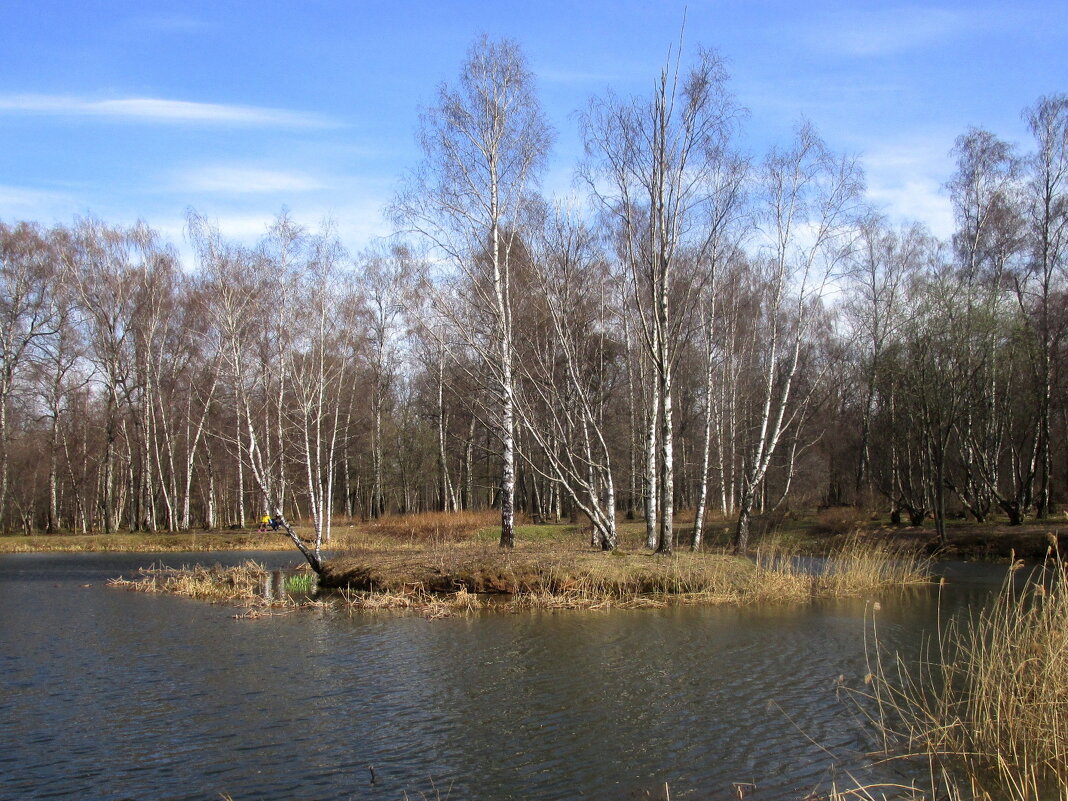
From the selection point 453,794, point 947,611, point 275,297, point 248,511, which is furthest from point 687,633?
point 248,511

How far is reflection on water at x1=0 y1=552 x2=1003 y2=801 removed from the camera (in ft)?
23.0

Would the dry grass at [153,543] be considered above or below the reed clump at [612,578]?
below

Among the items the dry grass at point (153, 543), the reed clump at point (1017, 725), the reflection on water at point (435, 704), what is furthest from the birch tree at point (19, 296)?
the reed clump at point (1017, 725)

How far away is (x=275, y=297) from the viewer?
2064cm

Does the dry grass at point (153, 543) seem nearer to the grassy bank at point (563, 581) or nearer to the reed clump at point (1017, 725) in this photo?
the grassy bank at point (563, 581)

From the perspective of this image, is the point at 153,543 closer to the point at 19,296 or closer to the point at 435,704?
the point at 19,296

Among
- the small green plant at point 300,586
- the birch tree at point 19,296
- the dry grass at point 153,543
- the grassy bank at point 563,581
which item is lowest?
the dry grass at point 153,543

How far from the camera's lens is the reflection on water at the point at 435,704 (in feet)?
23.0

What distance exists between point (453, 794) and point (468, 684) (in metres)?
3.62

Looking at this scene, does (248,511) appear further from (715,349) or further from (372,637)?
(372,637)

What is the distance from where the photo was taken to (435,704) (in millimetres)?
9297

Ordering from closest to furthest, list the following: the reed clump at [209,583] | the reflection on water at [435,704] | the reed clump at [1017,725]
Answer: the reed clump at [1017,725] → the reflection on water at [435,704] → the reed clump at [209,583]

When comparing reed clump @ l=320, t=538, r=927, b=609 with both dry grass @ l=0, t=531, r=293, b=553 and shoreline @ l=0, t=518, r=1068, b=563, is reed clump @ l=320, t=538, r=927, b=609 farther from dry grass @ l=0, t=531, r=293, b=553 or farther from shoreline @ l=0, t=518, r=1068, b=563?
dry grass @ l=0, t=531, r=293, b=553

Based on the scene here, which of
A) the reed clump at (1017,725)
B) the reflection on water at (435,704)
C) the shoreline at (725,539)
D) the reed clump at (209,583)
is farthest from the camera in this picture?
the shoreline at (725,539)
